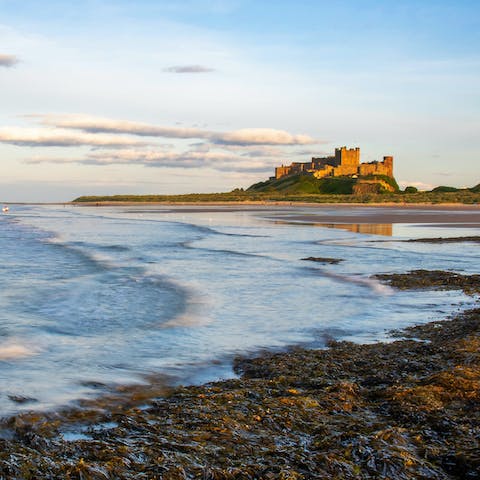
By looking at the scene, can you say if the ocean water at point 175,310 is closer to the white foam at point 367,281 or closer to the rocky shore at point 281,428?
the white foam at point 367,281

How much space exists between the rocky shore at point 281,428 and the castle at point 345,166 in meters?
158

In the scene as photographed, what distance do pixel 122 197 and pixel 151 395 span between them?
176 metres

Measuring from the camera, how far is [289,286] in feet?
42.5

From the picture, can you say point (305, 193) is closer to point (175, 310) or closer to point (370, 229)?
point (370, 229)

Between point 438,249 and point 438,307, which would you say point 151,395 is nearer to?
point 438,307

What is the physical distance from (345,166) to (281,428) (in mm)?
168837

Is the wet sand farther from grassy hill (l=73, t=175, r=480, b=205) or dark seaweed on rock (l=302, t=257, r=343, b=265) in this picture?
grassy hill (l=73, t=175, r=480, b=205)

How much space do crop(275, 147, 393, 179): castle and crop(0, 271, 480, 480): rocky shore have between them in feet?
517

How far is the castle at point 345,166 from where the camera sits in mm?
165750

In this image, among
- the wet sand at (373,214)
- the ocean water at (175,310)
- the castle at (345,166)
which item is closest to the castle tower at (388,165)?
the castle at (345,166)

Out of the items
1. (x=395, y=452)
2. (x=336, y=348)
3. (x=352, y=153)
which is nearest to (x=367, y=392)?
(x=395, y=452)

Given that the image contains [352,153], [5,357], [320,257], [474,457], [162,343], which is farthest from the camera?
[352,153]

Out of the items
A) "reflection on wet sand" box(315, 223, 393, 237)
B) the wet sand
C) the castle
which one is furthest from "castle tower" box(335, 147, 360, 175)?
"reflection on wet sand" box(315, 223, 393, 237)

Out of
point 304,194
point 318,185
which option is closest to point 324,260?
point 304,194
